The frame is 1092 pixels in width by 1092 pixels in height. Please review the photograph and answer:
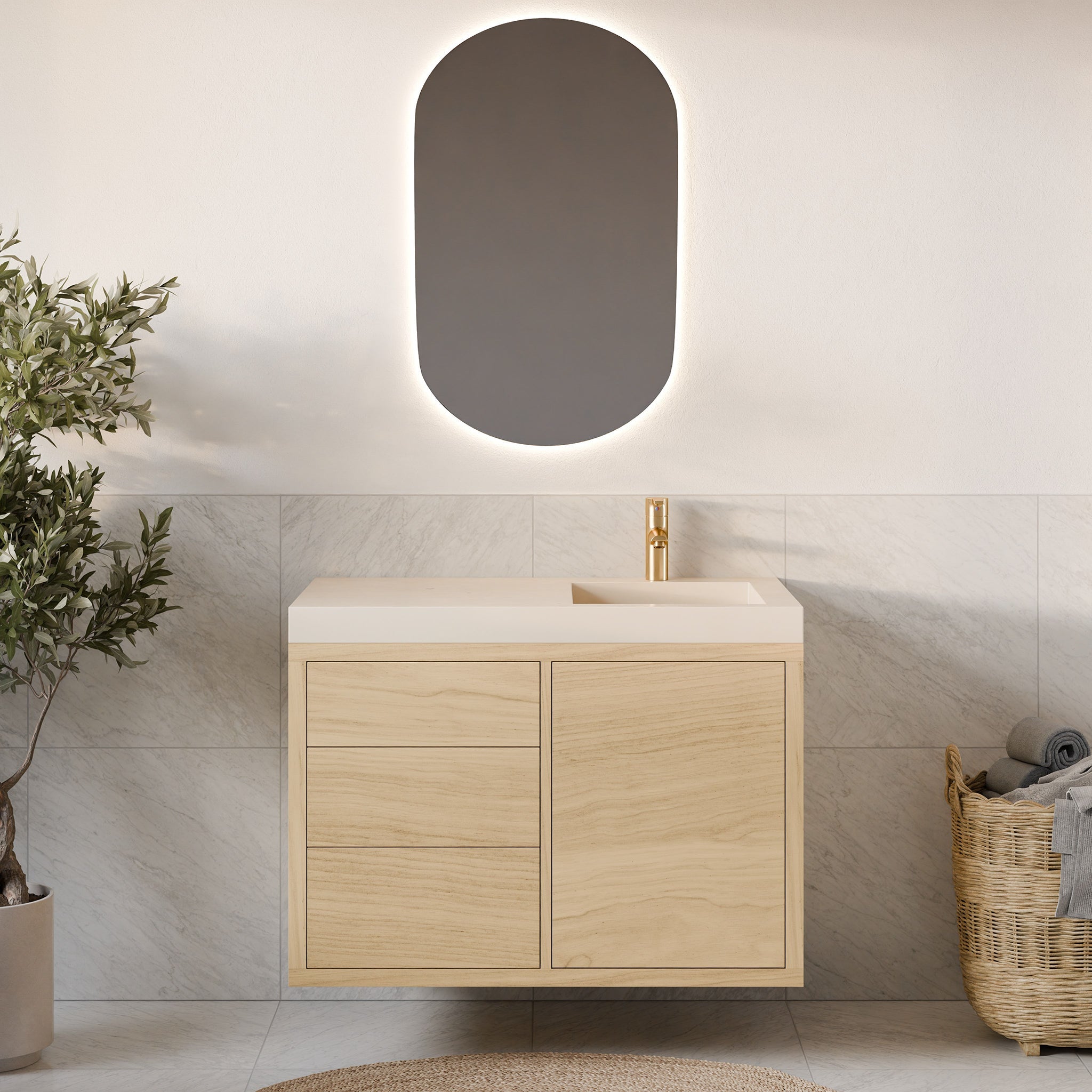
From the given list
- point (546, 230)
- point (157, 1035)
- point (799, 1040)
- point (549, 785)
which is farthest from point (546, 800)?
point (546, 230)

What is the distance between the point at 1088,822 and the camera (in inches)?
78.5

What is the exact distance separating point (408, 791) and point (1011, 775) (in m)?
1.22

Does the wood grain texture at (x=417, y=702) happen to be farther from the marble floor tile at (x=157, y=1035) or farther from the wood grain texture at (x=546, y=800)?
the marble floor tile at (x=157, y=1035)

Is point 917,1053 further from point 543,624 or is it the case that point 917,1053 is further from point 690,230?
point 690,230

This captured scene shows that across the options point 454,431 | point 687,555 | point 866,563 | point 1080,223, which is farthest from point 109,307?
point 1080,223

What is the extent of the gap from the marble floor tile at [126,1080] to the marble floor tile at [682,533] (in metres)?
1.21

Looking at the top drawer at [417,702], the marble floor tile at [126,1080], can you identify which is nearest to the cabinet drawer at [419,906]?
the top drawer at [417,702]

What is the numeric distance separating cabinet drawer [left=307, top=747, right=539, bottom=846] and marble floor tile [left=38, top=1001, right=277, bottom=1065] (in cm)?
57

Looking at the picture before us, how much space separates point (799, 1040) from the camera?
2250mm

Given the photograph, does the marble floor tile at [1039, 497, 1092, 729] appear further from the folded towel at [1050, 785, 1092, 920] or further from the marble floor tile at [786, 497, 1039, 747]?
the folded towel at [1050, 785, 1092, 920]

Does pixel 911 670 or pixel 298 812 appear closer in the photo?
pixel 298 812

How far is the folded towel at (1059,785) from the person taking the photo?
80.5 inches

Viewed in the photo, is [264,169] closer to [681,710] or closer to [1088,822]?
[681,710]

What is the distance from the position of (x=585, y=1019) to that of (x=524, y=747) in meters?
0.74
